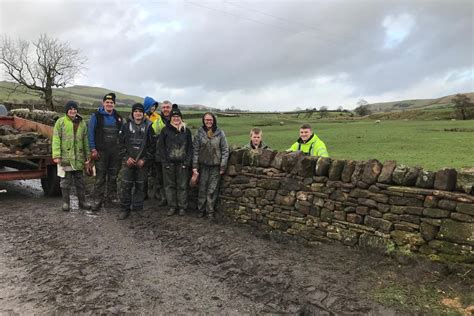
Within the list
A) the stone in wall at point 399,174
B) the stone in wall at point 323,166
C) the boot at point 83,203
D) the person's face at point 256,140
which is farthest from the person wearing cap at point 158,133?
A: the stone in wall at point 399,174

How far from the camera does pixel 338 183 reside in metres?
5.86

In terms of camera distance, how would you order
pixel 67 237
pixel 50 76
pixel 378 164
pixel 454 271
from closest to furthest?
Result: pixel 454 271
pixel 378 164
pixel 67 237
pixel 50 76

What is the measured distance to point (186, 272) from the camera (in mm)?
5344


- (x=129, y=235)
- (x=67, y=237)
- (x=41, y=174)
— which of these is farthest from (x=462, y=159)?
(x=41, y=174)

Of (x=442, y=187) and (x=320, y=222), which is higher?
(x=442, y=187)

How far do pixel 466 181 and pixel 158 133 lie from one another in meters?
5.96

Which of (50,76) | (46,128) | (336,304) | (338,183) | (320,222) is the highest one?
(50,76)

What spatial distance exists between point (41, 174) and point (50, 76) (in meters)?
42.6

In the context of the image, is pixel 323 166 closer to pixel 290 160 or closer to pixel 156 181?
pixel 290 160

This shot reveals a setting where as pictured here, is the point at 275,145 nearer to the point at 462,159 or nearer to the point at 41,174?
the point at 462,159

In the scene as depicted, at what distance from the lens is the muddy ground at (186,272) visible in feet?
14.6

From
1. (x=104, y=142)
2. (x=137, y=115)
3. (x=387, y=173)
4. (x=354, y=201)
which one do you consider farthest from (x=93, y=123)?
(x=387, y=173)

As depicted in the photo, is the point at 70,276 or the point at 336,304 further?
the point at 70,276

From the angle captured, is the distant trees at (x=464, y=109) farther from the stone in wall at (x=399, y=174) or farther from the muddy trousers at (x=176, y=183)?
the stone in wall at (x=399, y=174)
